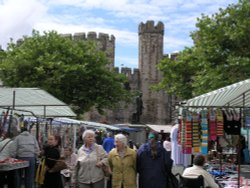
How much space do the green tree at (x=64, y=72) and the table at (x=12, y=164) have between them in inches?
848

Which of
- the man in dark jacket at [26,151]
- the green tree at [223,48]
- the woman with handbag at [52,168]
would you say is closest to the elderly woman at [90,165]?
the woman with handbag at [52,168]

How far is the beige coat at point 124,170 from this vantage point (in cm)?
808

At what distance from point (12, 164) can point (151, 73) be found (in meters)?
48.6

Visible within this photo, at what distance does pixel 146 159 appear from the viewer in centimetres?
807

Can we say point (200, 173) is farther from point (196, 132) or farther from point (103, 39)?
point (103, 39)

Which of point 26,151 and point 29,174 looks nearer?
point 26,151

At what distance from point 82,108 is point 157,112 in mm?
26043

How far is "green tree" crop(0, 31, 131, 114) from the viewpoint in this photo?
1240 inches

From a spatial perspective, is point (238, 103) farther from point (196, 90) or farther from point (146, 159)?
point (196, 90)

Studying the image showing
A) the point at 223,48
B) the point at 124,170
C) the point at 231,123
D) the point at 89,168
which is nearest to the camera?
the point at 124,170

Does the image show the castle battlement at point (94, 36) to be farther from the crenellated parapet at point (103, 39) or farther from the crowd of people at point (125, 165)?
the crowd of people at point (125, 165)

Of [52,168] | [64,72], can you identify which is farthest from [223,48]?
[52,168]

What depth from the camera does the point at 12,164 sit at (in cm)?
889

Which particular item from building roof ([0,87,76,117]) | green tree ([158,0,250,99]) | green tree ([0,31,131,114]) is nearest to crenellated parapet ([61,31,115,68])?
green tree ([0,31,131,114])
